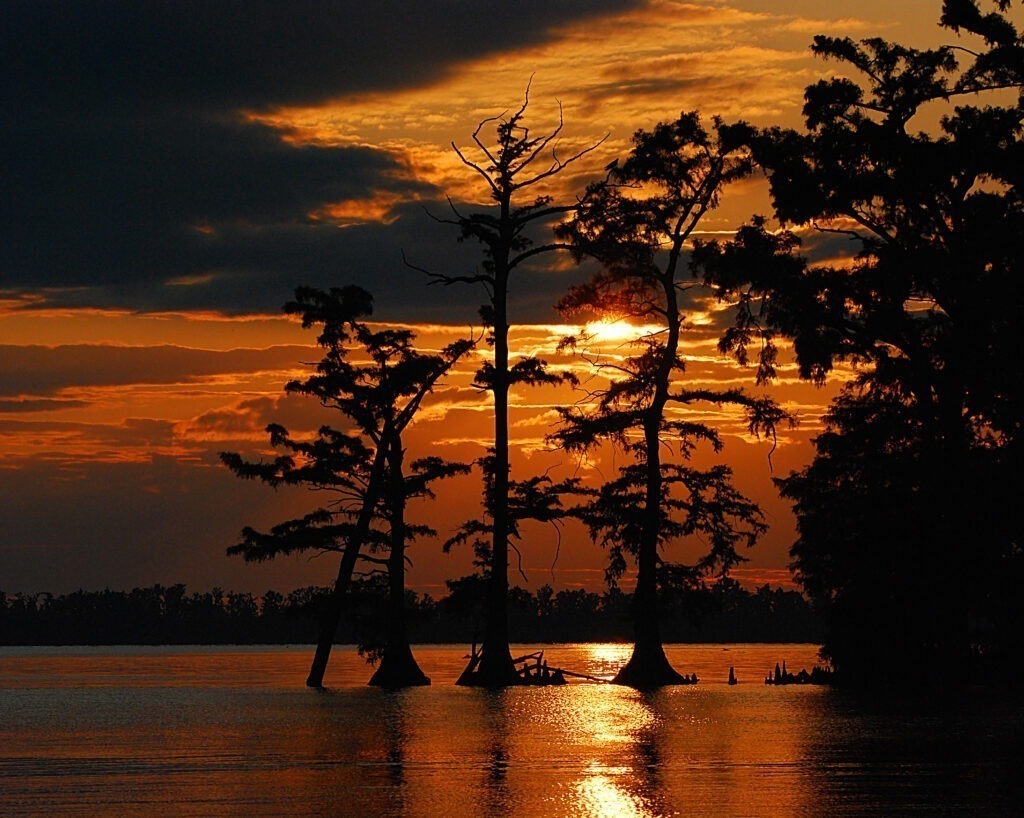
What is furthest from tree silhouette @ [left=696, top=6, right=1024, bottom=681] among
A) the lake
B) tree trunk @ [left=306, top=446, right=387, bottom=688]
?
tree trunk @ [left=306, top=446, right=387, bottom=688]

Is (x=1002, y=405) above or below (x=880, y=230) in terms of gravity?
below

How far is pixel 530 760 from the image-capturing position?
23.8m

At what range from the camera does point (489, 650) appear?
5703 cm

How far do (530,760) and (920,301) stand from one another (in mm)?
26653

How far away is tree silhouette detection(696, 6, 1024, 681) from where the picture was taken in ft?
142

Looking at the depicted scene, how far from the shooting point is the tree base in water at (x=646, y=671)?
58031 millimetres

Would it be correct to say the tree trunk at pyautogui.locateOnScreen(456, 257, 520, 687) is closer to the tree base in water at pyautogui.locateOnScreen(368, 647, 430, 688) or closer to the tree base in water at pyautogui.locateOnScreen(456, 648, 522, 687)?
the tree base in water at pyautogui.locateOnScreen(456, 648, 522, 687)

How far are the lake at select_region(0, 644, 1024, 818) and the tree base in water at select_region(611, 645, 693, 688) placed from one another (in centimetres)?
1535

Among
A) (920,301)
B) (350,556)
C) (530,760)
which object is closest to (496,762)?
(530,760)

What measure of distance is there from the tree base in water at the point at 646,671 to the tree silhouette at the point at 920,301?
1037cm

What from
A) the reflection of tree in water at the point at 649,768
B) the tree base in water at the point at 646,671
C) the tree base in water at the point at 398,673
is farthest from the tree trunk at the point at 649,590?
the reflection of tree in water at the point at 649,768

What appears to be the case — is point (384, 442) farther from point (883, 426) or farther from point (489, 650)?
point (883, 426)

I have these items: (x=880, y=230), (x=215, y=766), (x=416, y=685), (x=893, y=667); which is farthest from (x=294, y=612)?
(x=215, y=766)

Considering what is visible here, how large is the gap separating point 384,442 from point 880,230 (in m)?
23.2
